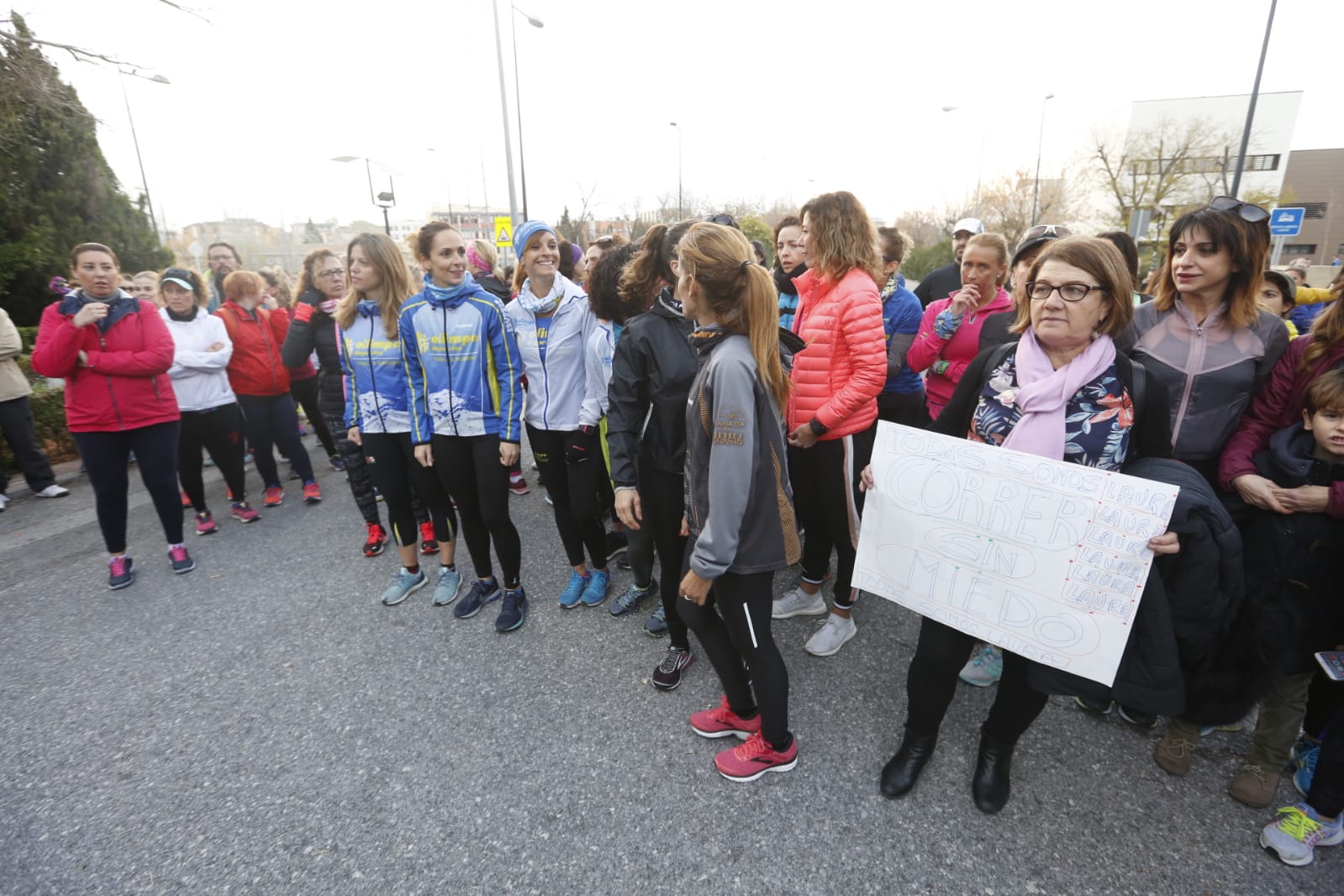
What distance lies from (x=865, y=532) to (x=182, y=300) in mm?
5452

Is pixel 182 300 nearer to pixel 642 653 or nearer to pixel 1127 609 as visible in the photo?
pixel 642 653

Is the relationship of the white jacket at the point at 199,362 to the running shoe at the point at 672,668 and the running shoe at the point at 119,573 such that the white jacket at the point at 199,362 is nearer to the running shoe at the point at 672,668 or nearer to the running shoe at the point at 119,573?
the running shoe at the point at 119,573

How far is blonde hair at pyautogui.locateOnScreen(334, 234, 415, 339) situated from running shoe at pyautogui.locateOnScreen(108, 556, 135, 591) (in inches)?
93.7

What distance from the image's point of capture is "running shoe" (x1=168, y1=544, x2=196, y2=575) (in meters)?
4.30

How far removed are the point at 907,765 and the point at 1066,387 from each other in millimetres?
1493

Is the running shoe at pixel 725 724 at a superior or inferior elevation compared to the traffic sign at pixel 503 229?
inferior

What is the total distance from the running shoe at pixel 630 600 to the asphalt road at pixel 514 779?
8cm

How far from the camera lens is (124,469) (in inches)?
161

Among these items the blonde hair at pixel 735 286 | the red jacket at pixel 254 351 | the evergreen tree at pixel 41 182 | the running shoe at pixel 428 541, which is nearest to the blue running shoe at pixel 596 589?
the running shoe at pixel 428 541

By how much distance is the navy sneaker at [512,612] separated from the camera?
3447 millimetres

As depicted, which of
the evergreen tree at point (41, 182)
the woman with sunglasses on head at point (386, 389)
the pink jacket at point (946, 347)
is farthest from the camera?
the evergreen tree at point (41, 182)

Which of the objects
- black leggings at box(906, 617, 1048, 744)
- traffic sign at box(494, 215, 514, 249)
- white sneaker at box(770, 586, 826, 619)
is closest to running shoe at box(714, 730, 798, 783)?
black leggings at box(906, 617, 1048, 744)

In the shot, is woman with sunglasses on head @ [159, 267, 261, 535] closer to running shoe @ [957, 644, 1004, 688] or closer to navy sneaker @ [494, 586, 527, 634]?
navy sneaker @ [494, 586, 527, 634]

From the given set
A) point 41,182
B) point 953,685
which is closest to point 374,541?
point 953,685
